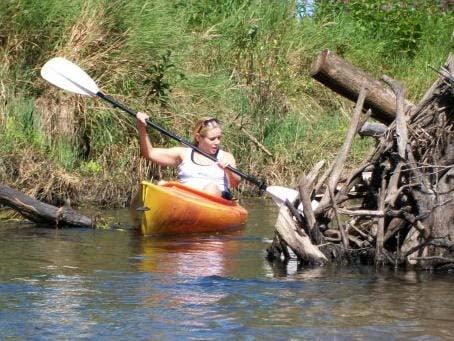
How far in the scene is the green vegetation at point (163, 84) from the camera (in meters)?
13.2

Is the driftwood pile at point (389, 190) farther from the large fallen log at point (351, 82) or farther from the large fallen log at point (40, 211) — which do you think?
the large fallen log at point (40, 211)

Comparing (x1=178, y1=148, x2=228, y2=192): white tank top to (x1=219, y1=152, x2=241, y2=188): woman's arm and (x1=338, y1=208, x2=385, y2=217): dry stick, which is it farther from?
(x1=338, y1=208, x2=385, y2=217): dry stick

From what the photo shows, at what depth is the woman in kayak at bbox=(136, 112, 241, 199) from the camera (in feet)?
40.3

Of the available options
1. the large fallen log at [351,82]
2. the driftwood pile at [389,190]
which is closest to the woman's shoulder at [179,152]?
the driftwood pile at [389,190]

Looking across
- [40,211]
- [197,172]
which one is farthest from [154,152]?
[40,211]

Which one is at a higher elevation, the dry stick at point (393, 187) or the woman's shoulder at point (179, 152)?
the woman's shoulder at point (179, 152)

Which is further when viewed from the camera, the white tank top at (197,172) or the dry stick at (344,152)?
the white tank top at (197,172)

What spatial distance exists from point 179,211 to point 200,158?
951mm

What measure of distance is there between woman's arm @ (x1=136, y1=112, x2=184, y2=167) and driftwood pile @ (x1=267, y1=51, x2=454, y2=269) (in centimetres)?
308

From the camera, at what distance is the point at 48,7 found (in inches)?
553

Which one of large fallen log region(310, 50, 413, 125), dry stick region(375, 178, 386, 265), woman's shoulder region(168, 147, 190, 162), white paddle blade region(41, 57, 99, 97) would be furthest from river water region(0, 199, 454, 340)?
white paddle blade region(41, 57, 99, 97)

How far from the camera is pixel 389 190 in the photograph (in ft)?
29.8

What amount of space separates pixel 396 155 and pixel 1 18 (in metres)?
5.95

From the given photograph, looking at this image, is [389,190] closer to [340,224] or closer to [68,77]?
[340,224]
